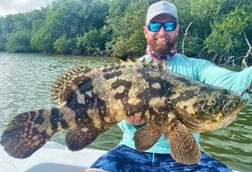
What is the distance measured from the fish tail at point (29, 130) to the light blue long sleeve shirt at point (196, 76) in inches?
32.4

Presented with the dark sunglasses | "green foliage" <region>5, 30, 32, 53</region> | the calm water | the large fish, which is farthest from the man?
"green foliage" <region>5, 30, 32, 53</region>

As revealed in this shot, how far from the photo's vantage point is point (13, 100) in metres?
14.9

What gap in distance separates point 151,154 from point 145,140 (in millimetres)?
1035

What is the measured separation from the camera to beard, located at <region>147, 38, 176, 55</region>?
134 inches

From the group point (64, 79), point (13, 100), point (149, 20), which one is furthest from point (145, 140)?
point (13, 100)

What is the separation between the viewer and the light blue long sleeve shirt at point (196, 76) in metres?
2.74

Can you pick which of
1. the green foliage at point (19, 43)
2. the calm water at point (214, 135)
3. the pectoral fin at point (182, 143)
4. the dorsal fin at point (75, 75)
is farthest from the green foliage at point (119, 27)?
the pectoral fin at point (182, 143)

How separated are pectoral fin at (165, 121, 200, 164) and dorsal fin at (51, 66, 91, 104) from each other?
2.04 feet

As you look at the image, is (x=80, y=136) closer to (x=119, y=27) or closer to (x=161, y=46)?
(x=161, y=46)

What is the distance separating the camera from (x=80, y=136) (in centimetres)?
246

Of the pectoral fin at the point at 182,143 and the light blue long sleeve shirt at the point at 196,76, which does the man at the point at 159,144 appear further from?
the pectoral fin at the point at 182,143

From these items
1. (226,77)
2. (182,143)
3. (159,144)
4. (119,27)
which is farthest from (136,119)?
(119,27)

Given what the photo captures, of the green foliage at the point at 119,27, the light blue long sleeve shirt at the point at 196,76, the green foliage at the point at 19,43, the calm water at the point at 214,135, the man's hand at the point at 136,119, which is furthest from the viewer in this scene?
the green foliage at the point at 19,43

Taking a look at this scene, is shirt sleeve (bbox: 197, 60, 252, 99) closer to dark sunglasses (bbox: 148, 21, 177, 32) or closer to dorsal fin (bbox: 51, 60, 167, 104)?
dark sunglasses (bbox: 148, 21, 177, 32)
